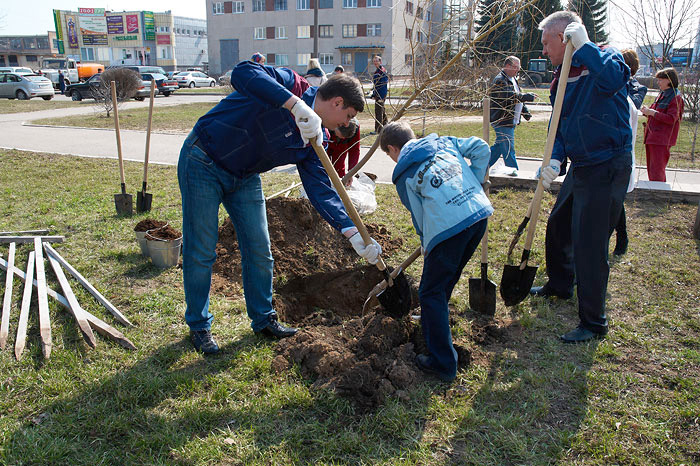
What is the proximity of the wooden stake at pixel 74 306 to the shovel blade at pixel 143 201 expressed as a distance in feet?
6.15

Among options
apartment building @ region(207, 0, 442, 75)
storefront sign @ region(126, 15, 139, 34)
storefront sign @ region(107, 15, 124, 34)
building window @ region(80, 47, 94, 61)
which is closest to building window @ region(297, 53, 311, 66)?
apartment building @ region(207, 0, 442, 75)

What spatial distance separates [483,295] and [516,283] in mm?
258

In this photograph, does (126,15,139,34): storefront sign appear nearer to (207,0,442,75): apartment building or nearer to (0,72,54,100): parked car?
(207,0,442,75): apartment building

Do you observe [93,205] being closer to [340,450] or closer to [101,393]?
[101,393]

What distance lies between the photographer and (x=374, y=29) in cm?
4962

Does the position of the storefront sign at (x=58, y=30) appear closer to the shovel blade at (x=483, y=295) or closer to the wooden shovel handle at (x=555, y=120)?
the shovel blade at (x=483, y=295)

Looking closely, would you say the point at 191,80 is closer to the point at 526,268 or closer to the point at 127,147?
the point at 127,147

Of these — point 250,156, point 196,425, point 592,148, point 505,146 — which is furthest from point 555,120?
point 505,146

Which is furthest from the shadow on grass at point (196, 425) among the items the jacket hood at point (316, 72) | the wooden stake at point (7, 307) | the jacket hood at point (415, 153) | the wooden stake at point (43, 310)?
the jacket hood at point (316, 72)

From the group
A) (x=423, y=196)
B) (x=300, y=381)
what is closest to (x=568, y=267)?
(x=423, y=196)

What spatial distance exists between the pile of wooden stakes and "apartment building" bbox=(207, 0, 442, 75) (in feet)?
148

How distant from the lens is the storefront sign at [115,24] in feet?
235

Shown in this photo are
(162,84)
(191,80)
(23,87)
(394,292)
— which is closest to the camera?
(394,292)

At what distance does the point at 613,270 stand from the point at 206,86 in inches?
1622
